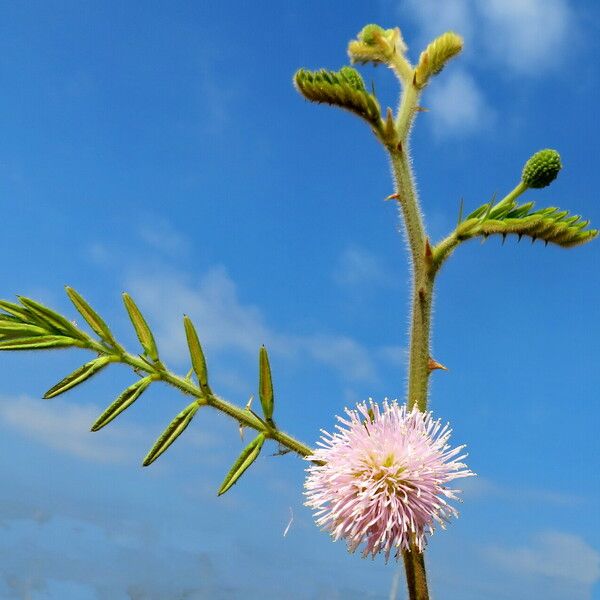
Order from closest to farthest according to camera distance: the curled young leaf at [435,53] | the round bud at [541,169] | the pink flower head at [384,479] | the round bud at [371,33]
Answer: the pink flower head at [384,479], the round bud at [541,169], the curled young leaf at [435,53], the round bud at [371,33]

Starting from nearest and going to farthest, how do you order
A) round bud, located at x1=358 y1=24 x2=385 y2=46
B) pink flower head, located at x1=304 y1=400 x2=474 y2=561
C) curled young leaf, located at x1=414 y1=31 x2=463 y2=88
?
pink flower head, located at x1=304 y1=400 x2=474 y2=561 → curled young leaf, located at x1=414 y1=31 x2=463 y2=88 → round bud, located at x1=358 y1=24 x2=385 y2=46

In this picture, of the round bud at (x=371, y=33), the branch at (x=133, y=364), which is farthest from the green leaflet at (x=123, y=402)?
the round bud at (x=371, y=33)

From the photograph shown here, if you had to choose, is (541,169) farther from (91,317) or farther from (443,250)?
(91,317)

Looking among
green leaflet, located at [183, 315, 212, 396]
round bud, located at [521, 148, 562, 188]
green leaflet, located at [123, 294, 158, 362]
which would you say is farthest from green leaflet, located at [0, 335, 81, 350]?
round bud, located at [521, 148, 562, 188]

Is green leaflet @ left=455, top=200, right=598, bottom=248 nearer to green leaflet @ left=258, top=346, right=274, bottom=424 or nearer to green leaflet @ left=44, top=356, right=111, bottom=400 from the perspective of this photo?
green leaflet @ left=258, top=346, right=274, bottom=424

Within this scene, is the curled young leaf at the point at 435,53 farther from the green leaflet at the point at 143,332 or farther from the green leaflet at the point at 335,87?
the green leaflet at the point at 143,332

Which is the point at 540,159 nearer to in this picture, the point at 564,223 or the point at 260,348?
the point at 564,223
